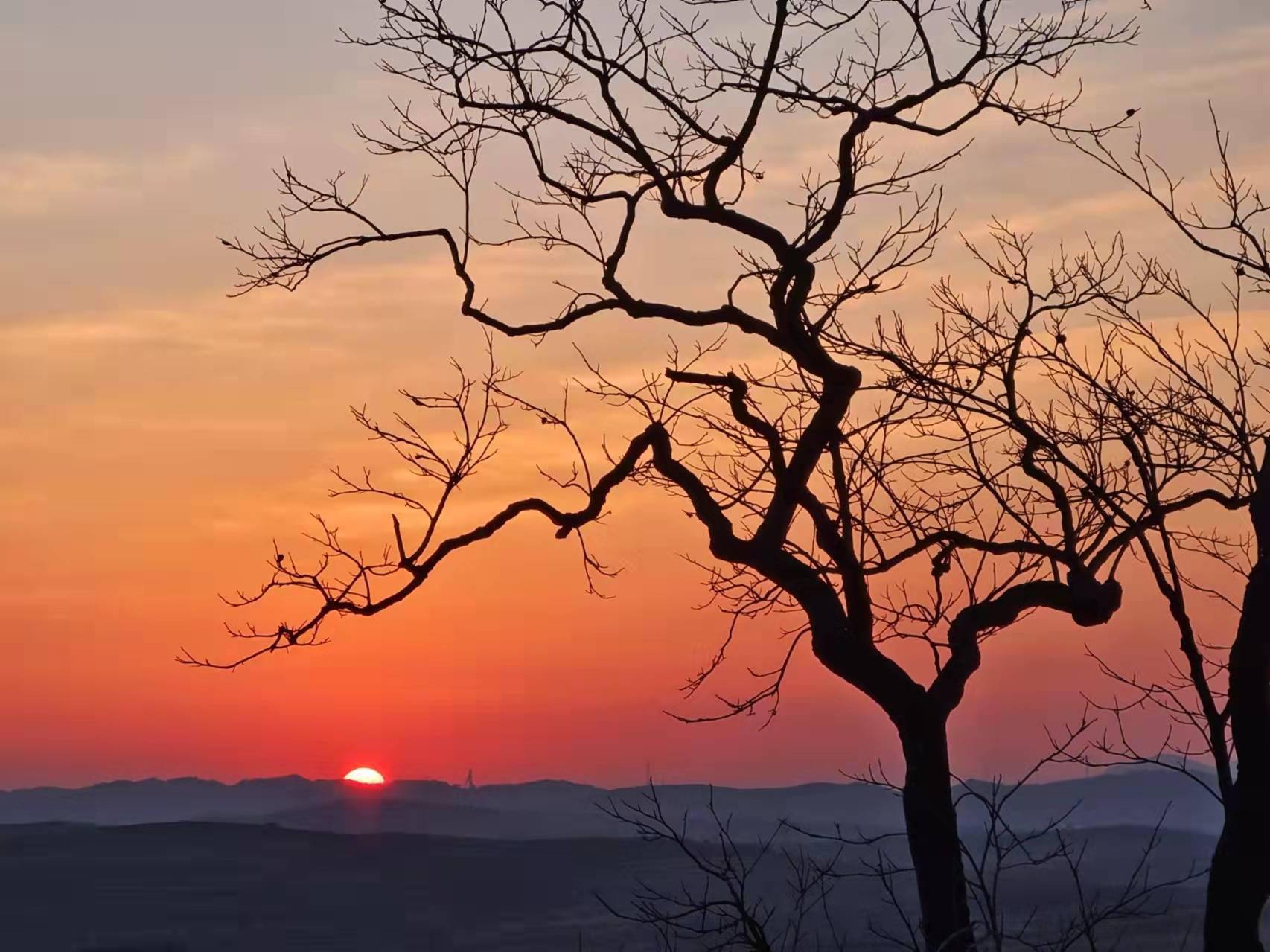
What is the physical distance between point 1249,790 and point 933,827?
160 cm

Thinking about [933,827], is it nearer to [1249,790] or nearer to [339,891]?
[1249,790]

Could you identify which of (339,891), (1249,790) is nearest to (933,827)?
(1249,790)

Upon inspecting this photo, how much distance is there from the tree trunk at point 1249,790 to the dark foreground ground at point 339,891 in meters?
26.5

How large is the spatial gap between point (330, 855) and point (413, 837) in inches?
290

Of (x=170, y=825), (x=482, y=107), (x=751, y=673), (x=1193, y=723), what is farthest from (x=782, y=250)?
(x=170, y=825)

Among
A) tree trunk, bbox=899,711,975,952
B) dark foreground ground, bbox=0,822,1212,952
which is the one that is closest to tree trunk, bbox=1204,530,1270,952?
tree trunk, bbox=899,711,975,952

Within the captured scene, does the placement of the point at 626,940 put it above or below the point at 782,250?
below

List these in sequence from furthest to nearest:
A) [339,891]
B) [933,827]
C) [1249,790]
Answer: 1. [339,891]
2. [933,827]
3. [1249,790]

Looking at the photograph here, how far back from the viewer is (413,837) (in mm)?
63969

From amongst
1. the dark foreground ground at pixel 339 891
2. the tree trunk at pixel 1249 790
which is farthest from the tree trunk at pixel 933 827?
the dark foreground ground at pixel 339 891

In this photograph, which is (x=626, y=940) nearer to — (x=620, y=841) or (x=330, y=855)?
(x=330, y=855)

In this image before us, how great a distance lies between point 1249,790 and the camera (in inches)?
282

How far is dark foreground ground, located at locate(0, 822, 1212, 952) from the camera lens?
40.7 m

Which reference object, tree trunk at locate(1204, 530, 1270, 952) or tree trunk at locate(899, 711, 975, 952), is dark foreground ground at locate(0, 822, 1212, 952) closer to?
tree trunk at locate(899, 711, 975, 952)
